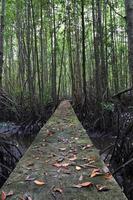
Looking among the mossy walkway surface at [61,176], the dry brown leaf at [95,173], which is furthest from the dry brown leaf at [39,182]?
the dry brown leaf at [95,173]

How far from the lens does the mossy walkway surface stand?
92.7 inches

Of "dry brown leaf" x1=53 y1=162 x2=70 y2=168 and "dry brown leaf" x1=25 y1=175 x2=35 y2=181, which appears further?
"dry brown leaf" x1=53 y1=162 x2=70 y2=168

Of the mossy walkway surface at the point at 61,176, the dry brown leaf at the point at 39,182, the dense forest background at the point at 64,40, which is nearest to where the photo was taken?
the mossy walkway surface at the point at 61,176

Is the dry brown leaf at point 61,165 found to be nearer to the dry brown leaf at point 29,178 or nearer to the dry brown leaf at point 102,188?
the dry brown leaf at point 29,178

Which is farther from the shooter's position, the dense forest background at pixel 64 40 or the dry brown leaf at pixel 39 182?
the dense forest background at pixel 64 40

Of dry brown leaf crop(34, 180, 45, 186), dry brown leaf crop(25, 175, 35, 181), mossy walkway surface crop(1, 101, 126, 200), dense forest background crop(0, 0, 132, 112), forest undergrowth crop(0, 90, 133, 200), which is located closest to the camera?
mossy walkway surface crop(1, 101, 126, 200)

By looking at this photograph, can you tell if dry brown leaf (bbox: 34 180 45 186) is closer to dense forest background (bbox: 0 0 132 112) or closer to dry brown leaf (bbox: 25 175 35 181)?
dry brown leaf (bbox: 25 175 35 181)

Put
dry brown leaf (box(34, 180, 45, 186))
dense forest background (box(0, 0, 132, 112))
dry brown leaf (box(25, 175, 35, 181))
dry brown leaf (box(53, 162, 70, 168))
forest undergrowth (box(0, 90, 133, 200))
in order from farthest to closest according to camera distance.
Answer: dense forest background (box(0, 0, 132, 112)), forest undergrowth (box(0, 90, 133, 200)), dry brown leaf (box(53, 162, 70, 168)), dry brown leaf (box(25, 175, 35, 181)), dry brown leaf (box(34, 180, 45, 186))

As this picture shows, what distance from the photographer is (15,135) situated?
370 inches

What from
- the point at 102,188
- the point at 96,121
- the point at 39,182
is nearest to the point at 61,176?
the point at 39,182

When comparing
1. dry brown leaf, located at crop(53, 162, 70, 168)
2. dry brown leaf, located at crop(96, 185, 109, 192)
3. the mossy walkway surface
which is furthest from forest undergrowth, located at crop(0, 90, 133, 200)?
dry brown leaf, located at crop(96, 185, 109, 192)

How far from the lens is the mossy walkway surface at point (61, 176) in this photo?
2354 millimetres

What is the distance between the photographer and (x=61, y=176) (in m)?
2.70

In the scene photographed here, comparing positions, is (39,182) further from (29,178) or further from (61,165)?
(61,165)
